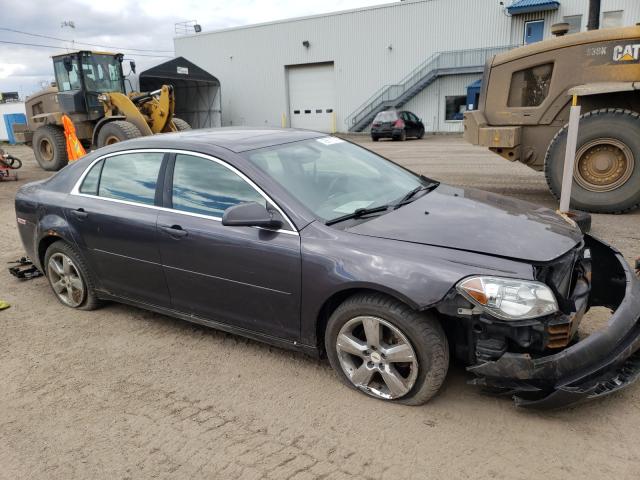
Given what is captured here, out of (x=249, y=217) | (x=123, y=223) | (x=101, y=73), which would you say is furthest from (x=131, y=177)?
(x=101, y=73)

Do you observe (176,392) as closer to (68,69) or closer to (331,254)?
(331,254)

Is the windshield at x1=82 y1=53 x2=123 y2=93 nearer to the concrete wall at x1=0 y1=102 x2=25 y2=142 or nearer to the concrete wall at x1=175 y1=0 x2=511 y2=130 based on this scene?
the concrete wall at x1=175 y1=0 x2=511 y2=130

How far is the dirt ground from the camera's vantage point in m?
2.51

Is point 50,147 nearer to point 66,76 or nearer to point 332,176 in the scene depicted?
point 66,76

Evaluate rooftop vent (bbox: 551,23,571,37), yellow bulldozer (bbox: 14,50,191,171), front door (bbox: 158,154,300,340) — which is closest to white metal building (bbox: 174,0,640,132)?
yellow bulldozer (bbox: 14,50,191,171)

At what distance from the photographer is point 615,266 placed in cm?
325

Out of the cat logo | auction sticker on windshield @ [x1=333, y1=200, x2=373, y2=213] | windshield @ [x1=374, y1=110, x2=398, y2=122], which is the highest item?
the cat logo

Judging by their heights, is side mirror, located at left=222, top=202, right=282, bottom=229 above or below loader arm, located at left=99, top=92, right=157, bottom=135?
below

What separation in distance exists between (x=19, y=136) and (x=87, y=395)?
53.9 feet

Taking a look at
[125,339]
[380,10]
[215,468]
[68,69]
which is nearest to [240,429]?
[215,468]

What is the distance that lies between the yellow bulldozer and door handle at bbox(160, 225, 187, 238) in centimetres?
1011

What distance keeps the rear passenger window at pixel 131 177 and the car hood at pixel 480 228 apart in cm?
170

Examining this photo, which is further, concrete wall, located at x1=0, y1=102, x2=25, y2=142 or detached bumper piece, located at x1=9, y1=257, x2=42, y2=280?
concrete wall, located at x1=0, y1=102, x2=25, y2=142

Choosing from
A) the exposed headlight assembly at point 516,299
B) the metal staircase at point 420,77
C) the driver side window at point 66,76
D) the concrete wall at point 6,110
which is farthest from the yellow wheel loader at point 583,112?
the concrete wall at point 6,110
